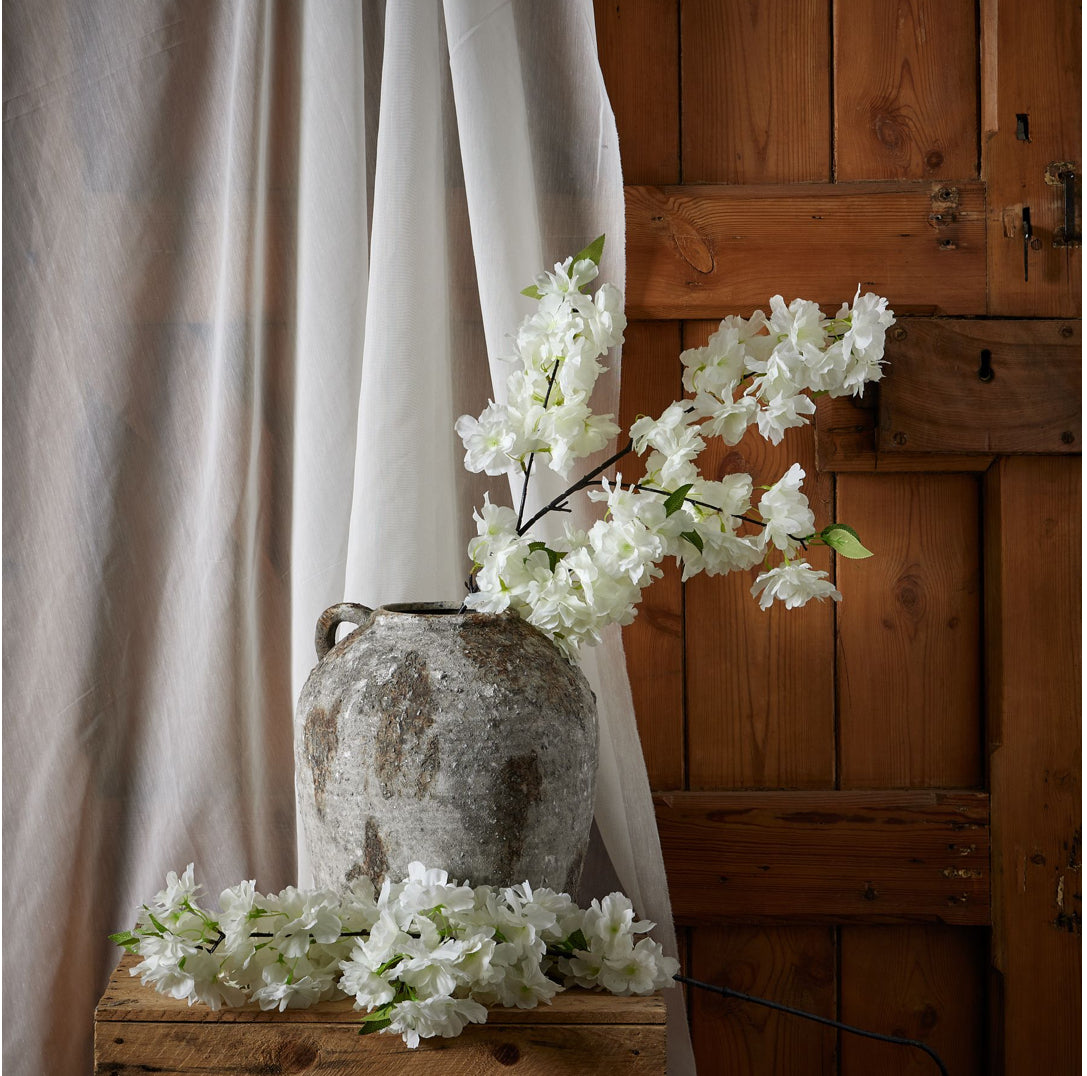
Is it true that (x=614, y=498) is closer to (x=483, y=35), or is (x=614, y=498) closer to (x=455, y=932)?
(x=455, y=932)

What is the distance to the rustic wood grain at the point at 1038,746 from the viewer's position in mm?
1155

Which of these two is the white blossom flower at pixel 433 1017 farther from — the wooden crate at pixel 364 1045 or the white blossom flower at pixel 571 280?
the white blossom flower at pixel 571 280

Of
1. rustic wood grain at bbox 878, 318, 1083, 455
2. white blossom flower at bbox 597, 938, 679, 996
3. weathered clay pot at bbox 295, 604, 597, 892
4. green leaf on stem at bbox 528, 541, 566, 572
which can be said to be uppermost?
rustic wood grain at bbox 878, 318, 1083, 455

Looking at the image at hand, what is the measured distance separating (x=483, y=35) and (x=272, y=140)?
0.81 ft

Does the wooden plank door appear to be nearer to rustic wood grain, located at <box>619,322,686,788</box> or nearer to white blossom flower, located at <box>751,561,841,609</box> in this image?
rustic wood grain, located at <box>619,322,686,788</box>

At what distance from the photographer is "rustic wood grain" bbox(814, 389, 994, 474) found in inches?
45.6

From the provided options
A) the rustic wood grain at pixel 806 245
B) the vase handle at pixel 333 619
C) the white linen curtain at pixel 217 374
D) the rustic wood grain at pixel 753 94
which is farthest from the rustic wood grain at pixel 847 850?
the rustic wood grain at pixel 753 94

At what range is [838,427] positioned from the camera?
116cm

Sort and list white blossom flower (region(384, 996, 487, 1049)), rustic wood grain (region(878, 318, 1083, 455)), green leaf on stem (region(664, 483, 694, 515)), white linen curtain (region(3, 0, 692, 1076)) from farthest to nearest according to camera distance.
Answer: rustic wood grain (region(878, 318, 1083, 455)) → white linen curtain (region(3, 0, 692, 1076)) → green leaf on stem (region(664, 483, 694, 515)) → white blossom flower (region(384, 996, 487, 1049))

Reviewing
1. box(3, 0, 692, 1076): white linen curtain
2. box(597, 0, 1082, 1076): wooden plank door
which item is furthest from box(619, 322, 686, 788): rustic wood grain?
box(3, 0, 692, 1076): white linen curtain

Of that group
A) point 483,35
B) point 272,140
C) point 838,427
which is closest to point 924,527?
point 838,427

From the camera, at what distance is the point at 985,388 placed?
1.15 meters

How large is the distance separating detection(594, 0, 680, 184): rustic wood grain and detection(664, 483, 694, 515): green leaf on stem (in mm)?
548

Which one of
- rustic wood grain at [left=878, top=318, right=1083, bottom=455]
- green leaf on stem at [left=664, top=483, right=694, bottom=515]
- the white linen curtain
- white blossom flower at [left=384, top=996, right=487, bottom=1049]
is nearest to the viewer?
white blossom flower at [left=384, top=996, right=487, bottom=1049]
